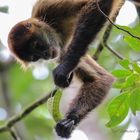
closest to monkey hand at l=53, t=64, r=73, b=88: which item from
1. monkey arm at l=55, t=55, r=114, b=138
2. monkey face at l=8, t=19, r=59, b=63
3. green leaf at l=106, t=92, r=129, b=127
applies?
green leaf at l=106, t=92, r=129, b=127

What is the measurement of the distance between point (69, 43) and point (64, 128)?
0.87 m

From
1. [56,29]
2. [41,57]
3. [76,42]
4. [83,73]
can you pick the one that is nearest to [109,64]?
[83,73]

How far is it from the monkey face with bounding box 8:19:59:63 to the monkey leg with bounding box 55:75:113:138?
0.51 meters

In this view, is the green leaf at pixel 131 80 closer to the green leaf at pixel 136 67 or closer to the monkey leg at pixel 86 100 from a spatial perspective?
the green leaf at pixel 136 67

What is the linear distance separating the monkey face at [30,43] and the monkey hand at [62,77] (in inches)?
33.9

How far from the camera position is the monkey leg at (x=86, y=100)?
4.05m

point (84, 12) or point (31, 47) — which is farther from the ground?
point (84, 12)

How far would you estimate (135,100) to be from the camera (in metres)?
2.75

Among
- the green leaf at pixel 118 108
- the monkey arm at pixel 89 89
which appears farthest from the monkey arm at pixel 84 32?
the green leaf at pixel 118 108

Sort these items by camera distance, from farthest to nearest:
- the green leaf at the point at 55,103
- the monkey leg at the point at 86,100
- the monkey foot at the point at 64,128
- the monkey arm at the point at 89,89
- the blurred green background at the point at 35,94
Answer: the blurred green background at the point at 35,94 → the monkey arm at the point at 89,89 → the monkey leg at the point at 86,100 → the monkey foot at the point at 64,128 → the green leaf at the point at 55,103

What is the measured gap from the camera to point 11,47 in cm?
441

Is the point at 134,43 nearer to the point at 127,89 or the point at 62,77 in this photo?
the point at 127,89

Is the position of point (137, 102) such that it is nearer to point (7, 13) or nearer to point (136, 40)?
point (136, 40)

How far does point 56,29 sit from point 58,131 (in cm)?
142
